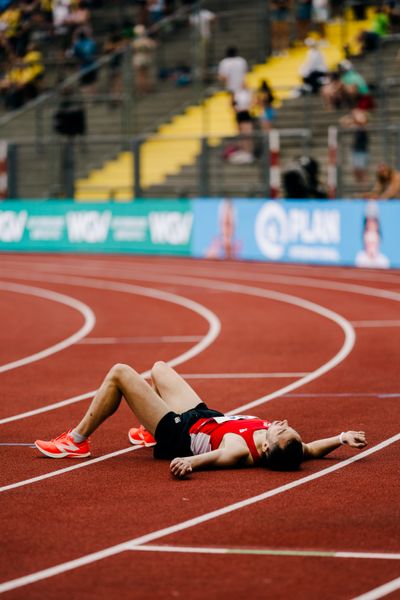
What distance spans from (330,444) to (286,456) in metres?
0.39

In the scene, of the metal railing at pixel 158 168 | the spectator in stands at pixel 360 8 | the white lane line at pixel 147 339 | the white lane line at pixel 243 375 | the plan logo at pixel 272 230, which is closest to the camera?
the white lane line at pixel 243 375

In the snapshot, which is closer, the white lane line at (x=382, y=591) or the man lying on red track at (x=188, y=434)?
the white lane line at (x=382, y=591)

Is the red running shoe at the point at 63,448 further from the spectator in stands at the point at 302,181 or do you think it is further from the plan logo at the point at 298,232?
the spectator in stands at the point at 302,181

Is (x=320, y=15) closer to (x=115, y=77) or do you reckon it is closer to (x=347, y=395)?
(x=115, y=77)

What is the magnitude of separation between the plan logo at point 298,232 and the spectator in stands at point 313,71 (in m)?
4.76

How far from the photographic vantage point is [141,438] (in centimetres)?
916

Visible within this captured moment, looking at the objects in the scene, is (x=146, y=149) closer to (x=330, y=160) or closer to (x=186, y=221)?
(x=186, y=221)

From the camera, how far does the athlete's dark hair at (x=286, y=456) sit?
8.07 meters

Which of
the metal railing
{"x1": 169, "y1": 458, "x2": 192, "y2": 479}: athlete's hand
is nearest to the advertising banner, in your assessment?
the metal railing

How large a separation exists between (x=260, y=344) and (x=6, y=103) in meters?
23.8

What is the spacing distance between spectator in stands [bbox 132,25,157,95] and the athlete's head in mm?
26862

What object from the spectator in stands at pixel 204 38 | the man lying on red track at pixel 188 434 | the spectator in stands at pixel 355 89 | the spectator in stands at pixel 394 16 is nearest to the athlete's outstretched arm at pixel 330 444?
the man lying on red track at pixel 188 434

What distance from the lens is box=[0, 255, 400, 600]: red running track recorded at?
19.5 ft

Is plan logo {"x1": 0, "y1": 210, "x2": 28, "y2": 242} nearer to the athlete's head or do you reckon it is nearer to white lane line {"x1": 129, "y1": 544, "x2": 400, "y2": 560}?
the athlete's head
